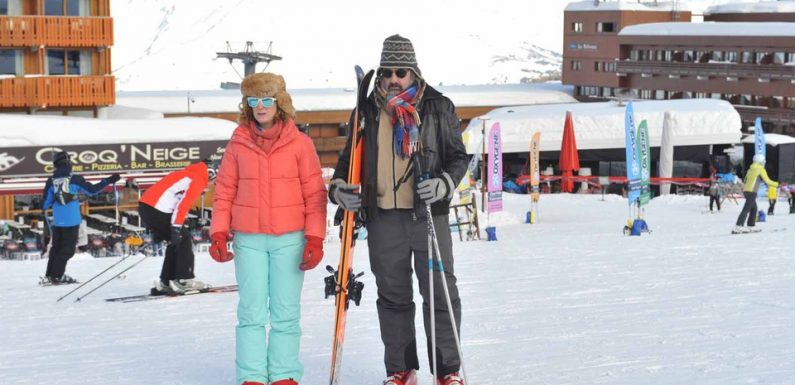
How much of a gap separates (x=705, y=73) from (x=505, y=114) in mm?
16186

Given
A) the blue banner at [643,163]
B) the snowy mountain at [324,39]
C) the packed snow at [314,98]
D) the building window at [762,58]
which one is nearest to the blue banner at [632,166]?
the blue banner at [643,163]

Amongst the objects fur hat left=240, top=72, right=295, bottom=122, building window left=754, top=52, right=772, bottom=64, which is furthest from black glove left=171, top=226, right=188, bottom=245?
building window left=754, top=52, right=772, bottom=64

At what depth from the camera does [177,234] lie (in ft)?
27.3

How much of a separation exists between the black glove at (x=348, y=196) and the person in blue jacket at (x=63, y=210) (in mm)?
5158

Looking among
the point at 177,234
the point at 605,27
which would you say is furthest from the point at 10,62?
the point at 605,27

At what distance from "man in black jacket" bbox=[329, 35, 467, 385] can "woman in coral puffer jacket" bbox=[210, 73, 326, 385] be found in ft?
0.56

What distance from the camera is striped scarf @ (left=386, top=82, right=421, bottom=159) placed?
15.1ft

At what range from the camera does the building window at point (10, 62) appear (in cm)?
2484

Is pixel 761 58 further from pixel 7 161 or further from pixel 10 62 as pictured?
pixel 7 161

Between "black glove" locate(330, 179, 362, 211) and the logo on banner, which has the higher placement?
"black glove" locate(330, 179, 362, 211)

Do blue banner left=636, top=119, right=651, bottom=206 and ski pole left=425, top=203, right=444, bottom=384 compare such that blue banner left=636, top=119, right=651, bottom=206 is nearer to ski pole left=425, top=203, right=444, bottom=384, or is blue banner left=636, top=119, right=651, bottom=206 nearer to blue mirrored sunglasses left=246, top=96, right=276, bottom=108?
ski pole left=425, top=203, right=444, bottom=384

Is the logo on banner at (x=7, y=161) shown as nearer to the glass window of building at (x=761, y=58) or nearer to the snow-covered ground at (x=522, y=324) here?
the snow-covered ground at (x=522, y=324)

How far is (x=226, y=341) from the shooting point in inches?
245

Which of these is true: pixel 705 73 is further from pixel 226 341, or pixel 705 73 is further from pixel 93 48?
pixel 226 341
